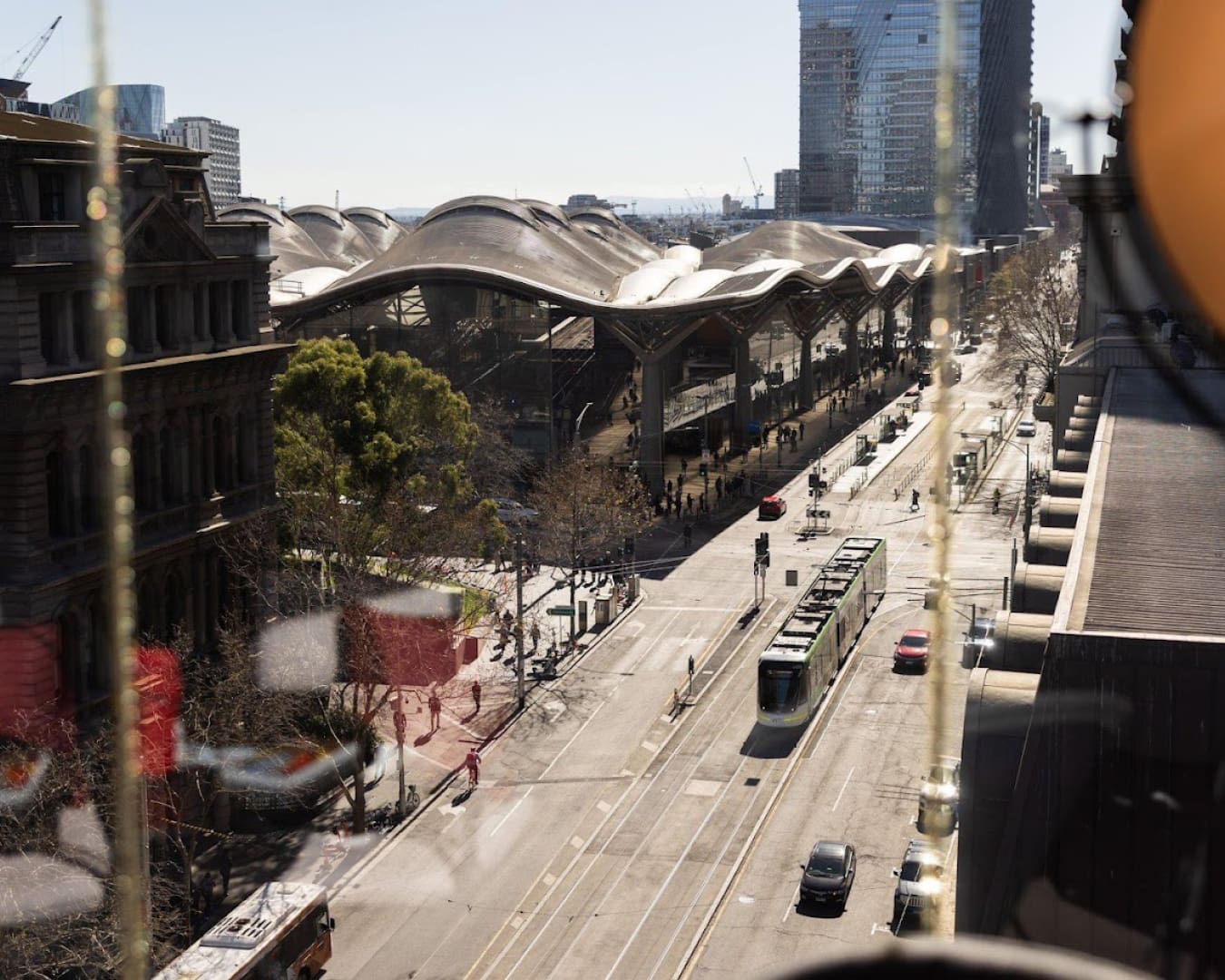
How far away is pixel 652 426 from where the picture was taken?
86.6 meters

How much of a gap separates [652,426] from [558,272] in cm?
1351

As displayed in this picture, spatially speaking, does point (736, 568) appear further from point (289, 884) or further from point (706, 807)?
point (289, 884)

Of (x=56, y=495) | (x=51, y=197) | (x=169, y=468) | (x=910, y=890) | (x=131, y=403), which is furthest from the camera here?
(x=169, y=468)

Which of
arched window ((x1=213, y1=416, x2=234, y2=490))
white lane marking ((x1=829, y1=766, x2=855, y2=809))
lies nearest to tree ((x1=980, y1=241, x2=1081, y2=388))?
white lane marking ((x1=829, y1=766, x2=855, y2=809))

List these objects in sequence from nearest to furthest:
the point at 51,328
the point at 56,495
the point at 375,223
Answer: the point at 51,328 → the point at 56,495 → the point at 375,223

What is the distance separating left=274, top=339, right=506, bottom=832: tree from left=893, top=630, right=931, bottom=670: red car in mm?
13552

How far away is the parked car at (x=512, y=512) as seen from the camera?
7212 centimetres

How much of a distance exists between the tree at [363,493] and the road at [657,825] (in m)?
4.05

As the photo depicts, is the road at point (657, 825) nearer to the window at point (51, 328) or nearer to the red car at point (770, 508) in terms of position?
the window at point (51, 328)

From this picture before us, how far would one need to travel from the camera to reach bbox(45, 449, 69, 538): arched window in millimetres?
36594

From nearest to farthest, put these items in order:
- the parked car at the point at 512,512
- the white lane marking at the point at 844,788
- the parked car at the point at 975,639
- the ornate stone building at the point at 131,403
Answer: the ornate stone building at the point at 131,403 → the white lane marking at the point at 844,788 → the parked car at the point at 975,639 → the parked car at the point at 512,512

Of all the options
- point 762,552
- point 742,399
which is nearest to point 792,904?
point 762,552

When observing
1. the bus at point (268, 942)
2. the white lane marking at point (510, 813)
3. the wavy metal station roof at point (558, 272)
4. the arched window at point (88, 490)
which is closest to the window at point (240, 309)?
the arched window at point (88, 490)

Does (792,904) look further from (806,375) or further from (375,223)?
(375,223)
